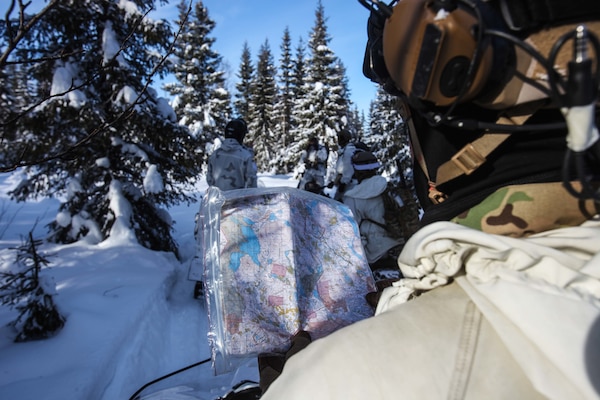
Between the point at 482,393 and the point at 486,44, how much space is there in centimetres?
73

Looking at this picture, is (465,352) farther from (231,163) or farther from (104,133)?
(104,133)

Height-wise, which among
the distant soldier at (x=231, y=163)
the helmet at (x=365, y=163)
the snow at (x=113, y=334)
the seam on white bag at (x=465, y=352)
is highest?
the distant soldier at (x=231, y=163)

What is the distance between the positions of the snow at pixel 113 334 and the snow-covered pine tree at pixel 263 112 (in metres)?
29.4

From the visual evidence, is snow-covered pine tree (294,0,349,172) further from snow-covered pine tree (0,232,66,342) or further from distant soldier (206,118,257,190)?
snow-covered pine tree (0,232,66,342)

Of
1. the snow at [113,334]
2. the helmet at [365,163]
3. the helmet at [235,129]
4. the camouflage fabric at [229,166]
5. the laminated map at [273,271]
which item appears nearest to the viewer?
the laminated map at [273,271]

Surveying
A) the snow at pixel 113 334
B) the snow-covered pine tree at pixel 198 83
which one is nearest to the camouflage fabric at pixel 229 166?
the snow at pixel 113 334

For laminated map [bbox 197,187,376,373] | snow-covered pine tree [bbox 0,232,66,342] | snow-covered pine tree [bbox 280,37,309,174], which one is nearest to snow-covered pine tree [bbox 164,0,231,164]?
snow-covered pine tree [bbox 280,37,309,174]

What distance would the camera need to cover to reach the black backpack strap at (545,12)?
0.72m

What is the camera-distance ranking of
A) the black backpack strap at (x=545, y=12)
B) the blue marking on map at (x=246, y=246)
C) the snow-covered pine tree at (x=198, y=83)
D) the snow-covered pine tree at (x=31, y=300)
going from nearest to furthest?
1. the black backpack strap at (x=545, y=12)
2. the blue marking on map at (x=246, y=246)
3. the snow-covered pine tree at (x=31, y=300)
4. the snow-covered pine tree at (x=198, y=83)

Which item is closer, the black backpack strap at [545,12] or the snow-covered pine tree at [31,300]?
the black backpack strap at [545,12]

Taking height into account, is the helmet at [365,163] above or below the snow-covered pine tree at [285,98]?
below

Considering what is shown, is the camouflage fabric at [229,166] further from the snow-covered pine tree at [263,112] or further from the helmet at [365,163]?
the snow-covered pine tree at [263,112]

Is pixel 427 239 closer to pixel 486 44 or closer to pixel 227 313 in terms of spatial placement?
pixel 486 44

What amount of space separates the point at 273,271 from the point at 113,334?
10.1ft
